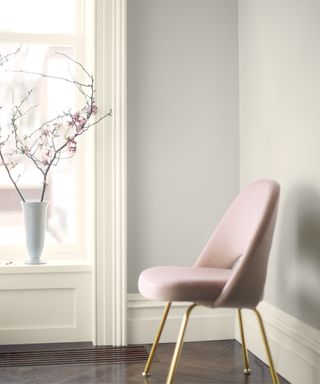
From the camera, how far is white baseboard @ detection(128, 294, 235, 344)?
131 inches

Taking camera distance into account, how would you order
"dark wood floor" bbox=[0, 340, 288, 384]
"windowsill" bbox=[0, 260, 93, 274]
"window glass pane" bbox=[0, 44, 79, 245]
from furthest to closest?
"window glass pane" bbox=[0, 44, 79, 245] < "windowsill" bbox=[0, 260, 93, 274] < "dark wood floor" bbox=[0, 340, 288, 384]

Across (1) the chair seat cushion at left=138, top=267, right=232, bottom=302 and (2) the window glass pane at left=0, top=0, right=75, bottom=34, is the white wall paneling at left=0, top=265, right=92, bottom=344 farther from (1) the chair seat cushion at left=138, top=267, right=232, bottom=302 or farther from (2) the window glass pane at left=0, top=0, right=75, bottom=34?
(2) the window glass pane at left=0, top=0, right=75, bottom=34

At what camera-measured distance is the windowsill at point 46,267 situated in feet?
10.6

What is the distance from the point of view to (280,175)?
112 inches

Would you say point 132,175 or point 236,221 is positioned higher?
point 132,175

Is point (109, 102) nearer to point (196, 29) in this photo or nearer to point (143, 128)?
point (143, 128)

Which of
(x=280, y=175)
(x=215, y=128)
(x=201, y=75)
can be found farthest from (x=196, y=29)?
(x=280, y=175)

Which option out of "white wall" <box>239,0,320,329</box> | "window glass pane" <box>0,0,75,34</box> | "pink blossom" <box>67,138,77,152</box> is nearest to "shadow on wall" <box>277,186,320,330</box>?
"white wall" <box>239,0,320,329</box>

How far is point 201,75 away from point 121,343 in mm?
1543

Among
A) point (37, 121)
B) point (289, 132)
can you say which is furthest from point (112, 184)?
point (289, 132)

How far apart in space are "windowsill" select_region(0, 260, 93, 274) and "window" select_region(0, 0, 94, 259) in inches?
10.8

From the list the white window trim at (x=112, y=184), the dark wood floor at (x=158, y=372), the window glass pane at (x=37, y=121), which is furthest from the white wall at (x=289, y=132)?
the window glass pane at (x=37, y=121)

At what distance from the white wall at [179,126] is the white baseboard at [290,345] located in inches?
25.3

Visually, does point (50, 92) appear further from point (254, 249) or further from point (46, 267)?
point (254, 249)
